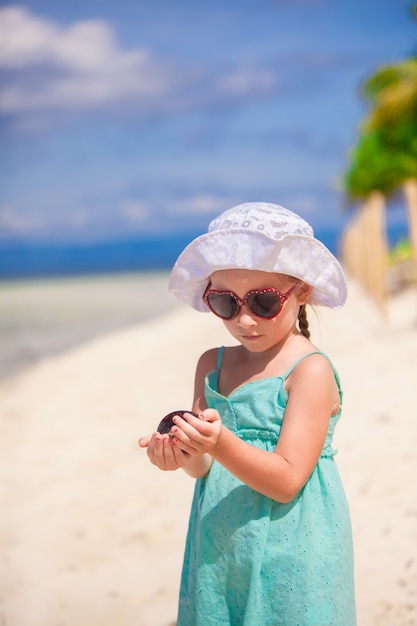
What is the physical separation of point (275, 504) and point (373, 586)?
1.67 metres

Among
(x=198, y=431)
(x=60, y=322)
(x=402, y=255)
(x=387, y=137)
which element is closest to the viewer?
(x=198, y=431)

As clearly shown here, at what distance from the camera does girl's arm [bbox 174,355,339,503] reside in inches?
69.9

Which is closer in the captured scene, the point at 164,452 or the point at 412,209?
the point at 164,452

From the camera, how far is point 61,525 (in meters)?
4.82

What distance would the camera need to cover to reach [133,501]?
5.05m

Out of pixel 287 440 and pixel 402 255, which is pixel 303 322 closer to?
pixel 287 440

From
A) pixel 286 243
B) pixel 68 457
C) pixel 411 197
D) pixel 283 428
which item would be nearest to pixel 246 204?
pixel 286 243

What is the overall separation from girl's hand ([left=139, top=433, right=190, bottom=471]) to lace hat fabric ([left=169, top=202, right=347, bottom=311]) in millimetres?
490

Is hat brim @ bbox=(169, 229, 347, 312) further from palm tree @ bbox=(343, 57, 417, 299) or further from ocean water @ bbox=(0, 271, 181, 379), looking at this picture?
palm tree @ bbox=(343, 57, 417, 299)

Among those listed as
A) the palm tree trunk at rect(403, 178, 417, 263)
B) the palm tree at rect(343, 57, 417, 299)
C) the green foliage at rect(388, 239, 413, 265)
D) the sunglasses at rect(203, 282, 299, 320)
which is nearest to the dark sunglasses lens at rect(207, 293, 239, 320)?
the sunglasses at rect(203, 282, 299, 320)

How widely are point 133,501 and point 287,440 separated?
3.33 metres

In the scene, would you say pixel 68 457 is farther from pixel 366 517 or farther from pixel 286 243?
pixel 286 243

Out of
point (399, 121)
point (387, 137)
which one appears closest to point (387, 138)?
point (387, 137)

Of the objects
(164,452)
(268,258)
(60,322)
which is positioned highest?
(60,322)
